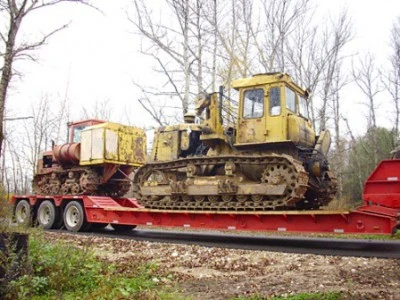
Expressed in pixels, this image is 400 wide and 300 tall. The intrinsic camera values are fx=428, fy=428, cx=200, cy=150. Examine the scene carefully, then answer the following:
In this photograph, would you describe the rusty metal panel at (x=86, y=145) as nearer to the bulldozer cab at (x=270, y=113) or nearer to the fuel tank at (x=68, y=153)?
the fuel tank at (x=68, y=153)

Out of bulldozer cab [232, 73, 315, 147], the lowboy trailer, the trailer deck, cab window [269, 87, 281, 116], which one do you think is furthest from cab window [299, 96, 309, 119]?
the trailer deck

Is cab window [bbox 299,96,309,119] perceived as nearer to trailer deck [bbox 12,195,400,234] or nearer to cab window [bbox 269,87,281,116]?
cab window [bbox 269,87,281,116]

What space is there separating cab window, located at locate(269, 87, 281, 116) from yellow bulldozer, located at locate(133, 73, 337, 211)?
24 mm

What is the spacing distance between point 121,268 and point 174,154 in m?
5.52

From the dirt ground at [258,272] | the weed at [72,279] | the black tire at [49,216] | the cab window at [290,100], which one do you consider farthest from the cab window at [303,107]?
the black tire at [49,216]

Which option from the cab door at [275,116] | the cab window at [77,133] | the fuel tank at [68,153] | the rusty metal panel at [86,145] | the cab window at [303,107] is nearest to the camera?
the cab door at [275,116]

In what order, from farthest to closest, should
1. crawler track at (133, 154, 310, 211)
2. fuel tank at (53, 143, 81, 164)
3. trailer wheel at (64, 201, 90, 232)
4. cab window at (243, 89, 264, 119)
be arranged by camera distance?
fuel tank at (53, 143, 81, 164) < trailer wheel at (64, 201, 90, 232) < cab window at (243, 89, 264, 119) < crawler track at (133, 154, 310, 211)

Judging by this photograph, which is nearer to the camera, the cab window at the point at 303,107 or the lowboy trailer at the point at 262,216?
the lowboy trailer at the point at 262,216

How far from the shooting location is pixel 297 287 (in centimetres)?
521

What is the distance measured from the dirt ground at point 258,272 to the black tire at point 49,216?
18.7 ft

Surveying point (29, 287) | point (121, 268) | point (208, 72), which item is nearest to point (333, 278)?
point (121, 268)

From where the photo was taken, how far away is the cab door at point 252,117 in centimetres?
1024

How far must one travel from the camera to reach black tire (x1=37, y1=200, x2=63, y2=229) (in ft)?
45.6

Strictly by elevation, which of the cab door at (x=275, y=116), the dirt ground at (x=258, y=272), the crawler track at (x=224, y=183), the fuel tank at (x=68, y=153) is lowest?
the dirt ground at (x=258, y=272)
